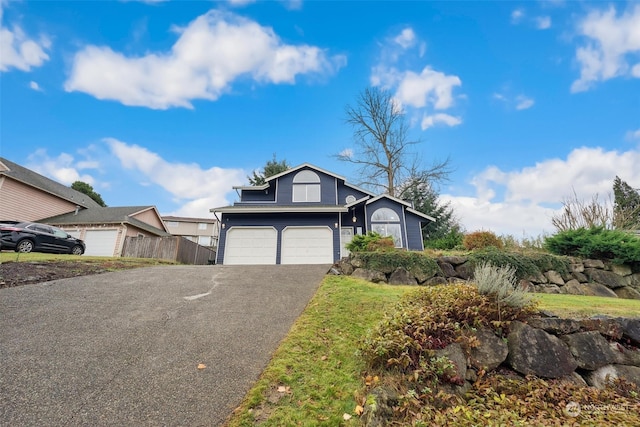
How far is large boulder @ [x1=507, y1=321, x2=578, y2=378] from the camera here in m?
3.27

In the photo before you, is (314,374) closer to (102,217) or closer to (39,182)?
(102,217)

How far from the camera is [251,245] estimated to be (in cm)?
1489

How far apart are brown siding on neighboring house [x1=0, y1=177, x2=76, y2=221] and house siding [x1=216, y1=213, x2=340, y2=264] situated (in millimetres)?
15091

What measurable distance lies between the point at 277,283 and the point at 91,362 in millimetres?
4663

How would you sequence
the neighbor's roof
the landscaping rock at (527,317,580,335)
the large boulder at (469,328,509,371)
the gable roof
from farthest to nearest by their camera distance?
the neighbor's roof < the gable roof < the landscaping rock at (527,317,580,335) < the large boulder at (469,328,509,371)

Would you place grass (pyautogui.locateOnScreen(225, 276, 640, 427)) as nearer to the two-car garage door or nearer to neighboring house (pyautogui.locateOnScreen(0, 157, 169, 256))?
the two-car garage door

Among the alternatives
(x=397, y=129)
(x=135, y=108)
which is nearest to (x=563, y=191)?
(x=397, y=129)

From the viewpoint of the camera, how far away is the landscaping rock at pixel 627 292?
9.29 meters

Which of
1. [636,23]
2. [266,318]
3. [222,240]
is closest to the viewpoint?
[266,318]

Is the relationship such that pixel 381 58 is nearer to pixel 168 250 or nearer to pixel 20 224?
pixel 168 250

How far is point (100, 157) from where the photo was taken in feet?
49.2

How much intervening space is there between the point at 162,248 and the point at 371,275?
43.8 ft

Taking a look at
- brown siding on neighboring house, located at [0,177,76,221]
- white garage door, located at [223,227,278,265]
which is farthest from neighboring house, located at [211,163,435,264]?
brown siding on neighboring house, located at [0,177,76,221]

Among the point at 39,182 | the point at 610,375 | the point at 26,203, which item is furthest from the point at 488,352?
the point at 39,182
